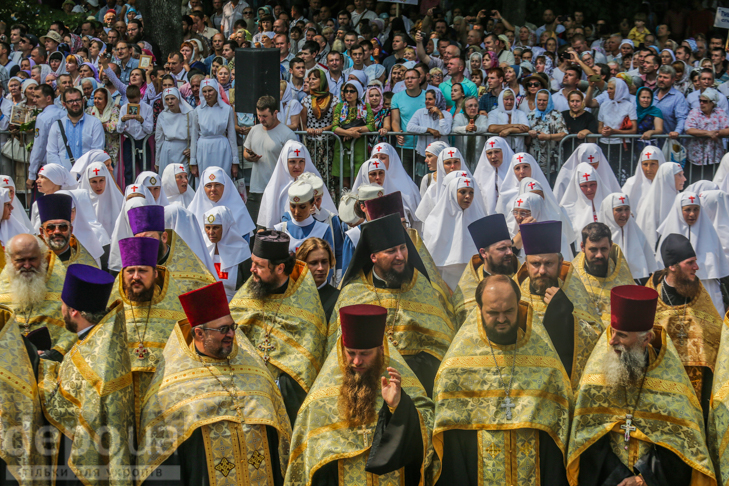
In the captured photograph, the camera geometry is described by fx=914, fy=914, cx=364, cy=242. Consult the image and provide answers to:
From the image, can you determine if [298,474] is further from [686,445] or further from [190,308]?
[686,445]

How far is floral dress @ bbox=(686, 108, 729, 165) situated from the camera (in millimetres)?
11242

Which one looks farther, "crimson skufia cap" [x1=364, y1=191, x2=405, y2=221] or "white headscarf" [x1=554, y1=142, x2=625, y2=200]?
"white headscarf" [x1=554, y1=142, x2=625, y2=200]

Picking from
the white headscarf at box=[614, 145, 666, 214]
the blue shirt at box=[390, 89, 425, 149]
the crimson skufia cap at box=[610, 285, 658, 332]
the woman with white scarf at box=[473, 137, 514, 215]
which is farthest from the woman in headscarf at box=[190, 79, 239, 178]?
the crimson skufia cap at box=[610, 285, 658, 332]

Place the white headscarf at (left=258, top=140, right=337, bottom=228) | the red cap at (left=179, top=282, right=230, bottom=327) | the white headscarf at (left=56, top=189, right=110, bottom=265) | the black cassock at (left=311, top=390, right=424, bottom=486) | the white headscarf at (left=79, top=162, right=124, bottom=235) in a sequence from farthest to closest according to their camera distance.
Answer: the white headscarf at (left=258, top=140, right=337, bottom=228), the white headscarf at (left=79, top=162, right=124, bottom=235), the white headscarf at (left=56, top=189, right=110, bottom=265), the red cap at (left=179, top=282, right=230, bottom=327), the black cassock at (left=311, top=390, right=424, bottom=486)

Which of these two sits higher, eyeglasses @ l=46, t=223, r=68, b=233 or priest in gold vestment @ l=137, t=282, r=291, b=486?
eyeglasses @ l=46, t=223, r=68, b=233

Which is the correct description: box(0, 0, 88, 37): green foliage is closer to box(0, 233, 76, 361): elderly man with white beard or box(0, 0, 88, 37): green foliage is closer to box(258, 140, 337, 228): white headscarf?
box(258, 140, 337, 228): white headscarf

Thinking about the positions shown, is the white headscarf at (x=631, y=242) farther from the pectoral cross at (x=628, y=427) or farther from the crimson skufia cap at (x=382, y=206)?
the pectoral cross at (x=628, y=427)

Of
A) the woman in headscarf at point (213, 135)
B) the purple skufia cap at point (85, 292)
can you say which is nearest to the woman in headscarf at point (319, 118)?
the woman in headscarf at point (213, 135)

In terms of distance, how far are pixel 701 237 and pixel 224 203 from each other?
482 centimetres

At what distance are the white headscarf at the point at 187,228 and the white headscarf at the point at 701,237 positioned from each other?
4285mm

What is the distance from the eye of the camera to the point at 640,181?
1067 cm

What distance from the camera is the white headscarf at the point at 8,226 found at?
8.44m

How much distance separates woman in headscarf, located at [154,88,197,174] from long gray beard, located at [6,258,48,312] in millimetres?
5595

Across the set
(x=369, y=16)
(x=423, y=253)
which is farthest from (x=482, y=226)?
(x=369, y=16)
